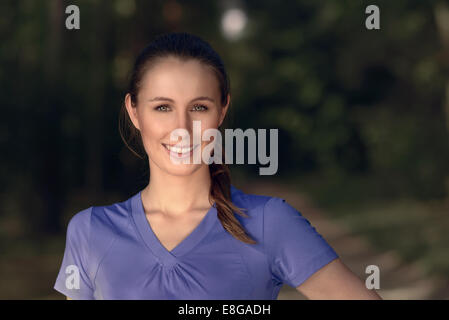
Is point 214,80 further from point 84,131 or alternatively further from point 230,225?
point 84,131

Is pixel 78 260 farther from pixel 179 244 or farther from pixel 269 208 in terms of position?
pixel 269 208

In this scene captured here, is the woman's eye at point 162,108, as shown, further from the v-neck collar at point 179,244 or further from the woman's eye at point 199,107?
the v-neck collar at point 179,244

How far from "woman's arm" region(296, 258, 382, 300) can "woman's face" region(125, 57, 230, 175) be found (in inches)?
25.2

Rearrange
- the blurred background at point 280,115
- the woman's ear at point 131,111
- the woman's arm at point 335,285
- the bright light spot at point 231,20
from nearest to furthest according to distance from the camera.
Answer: the woman's arm at point 335,285 < the woman's ear at point 131,111 < the blurred background at point 280,115 < the bright light spot at point 231,20

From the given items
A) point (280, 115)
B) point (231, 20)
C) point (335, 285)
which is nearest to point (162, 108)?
point (335, 285)

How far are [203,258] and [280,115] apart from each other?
1883 centimetres

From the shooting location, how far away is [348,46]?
1942 cm

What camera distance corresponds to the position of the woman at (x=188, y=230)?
2.42 m

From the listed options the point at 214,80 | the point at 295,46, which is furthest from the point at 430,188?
the point at 214,80

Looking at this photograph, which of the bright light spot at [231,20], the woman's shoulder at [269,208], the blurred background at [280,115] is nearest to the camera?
the woman's shoulder at [269,208]

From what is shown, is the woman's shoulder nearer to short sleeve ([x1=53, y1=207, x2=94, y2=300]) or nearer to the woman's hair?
the woman's hair

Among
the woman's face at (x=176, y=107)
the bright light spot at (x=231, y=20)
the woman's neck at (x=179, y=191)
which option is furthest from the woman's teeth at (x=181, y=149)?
the bright light spot at (x=231, y=20)

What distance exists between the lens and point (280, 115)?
21.1 metres

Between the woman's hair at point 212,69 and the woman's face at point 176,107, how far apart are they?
1.3 inches
